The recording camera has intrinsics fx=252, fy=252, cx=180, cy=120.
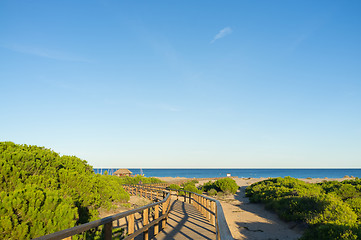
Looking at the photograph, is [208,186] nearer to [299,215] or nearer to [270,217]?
[270,217]

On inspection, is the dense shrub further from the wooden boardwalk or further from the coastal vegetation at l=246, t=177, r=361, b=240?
the coastal vegetation at l=246, t=177, r=361, b=240

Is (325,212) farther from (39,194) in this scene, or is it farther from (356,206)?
(39,194)

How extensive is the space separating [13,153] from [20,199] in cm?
284

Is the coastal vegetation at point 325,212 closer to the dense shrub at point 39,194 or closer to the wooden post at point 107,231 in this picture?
the wooden post at point 107,231

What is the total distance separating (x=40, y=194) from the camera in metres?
5.62

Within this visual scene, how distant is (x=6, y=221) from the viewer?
4.87 metres

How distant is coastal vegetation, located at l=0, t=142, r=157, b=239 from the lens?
5.09 meters

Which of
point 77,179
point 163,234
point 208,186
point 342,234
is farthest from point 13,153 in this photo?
point 208,186

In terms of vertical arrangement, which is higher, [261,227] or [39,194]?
[39,194]

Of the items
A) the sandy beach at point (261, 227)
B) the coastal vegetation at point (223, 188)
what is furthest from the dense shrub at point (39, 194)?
the coastal vegetation at point (223, 188)

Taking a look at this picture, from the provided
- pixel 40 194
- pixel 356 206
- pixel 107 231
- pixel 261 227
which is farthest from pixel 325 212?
pixel 40 194

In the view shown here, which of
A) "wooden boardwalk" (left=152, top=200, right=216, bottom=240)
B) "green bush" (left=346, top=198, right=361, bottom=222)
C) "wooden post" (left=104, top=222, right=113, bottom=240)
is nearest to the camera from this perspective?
"wooden post" (left=104, top=222, right=113, bottom=240)

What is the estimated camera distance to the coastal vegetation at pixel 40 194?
5090mm

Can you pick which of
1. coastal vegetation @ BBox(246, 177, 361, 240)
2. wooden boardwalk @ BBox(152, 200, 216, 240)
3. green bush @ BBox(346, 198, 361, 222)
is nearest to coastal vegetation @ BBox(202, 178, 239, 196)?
coastal vegetation @ BBox(246, 177, 361, 240)
